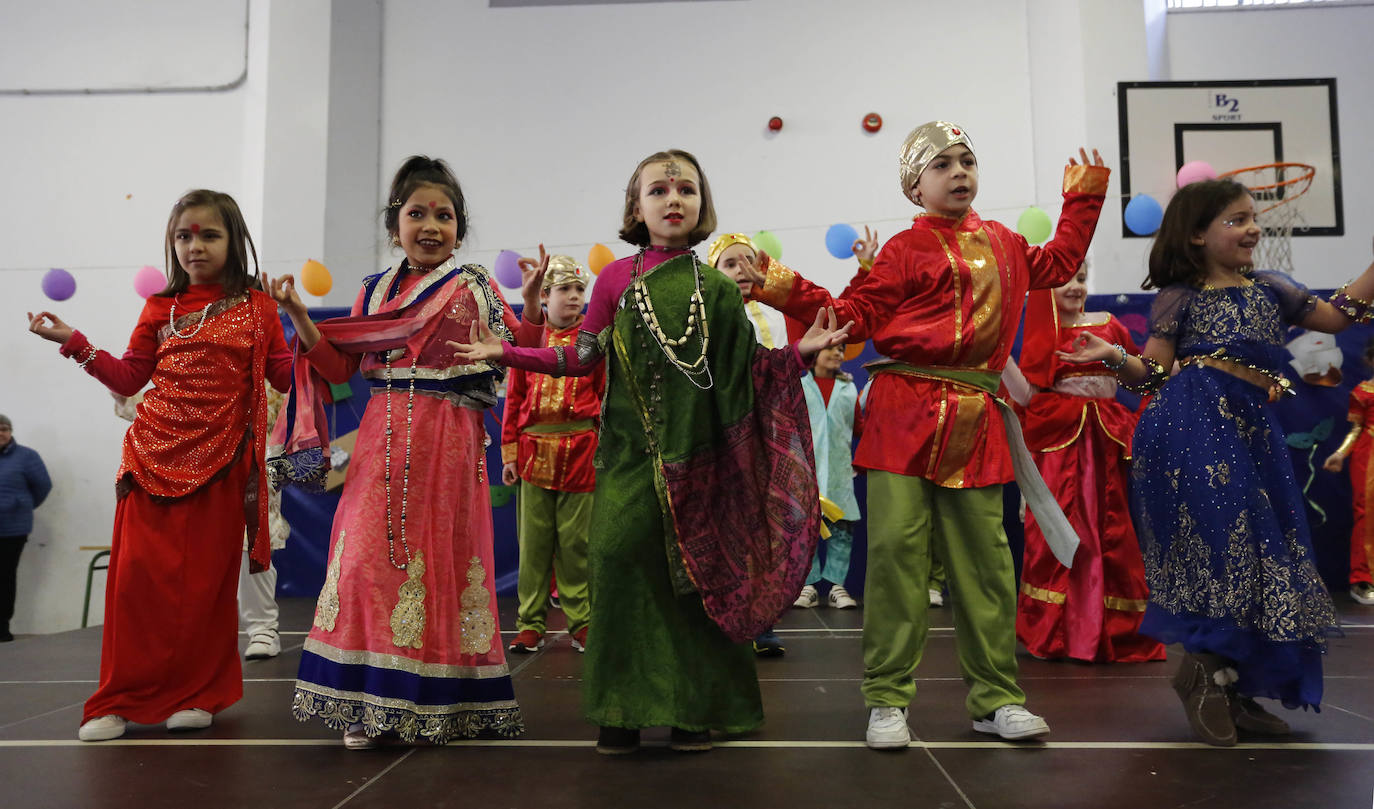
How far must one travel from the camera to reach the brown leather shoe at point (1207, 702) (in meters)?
2.33

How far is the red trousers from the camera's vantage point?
2.64 m

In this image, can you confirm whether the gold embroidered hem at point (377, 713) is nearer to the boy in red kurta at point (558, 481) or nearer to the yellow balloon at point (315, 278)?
the boy in red kurta at point (558, 481)

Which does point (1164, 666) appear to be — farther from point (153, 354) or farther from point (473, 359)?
point (153, 354)

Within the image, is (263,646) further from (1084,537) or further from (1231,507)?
(1231,507)

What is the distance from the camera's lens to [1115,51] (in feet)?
23.7

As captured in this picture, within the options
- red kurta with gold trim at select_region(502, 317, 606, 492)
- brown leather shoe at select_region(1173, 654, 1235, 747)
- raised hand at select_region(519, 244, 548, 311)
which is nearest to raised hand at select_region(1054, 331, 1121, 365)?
brown leather shoe at select_region(1173, 654, 1235, 747)

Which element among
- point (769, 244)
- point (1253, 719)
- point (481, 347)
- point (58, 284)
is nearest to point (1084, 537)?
point (1253, 719)

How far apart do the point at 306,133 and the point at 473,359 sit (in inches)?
242

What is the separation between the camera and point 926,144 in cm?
254

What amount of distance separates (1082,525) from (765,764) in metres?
2.22

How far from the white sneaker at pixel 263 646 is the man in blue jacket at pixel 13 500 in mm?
3721

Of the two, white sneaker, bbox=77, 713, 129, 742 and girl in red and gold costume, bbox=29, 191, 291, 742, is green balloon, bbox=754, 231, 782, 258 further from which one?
white sneaker, bbox=77, 713, 129, 742

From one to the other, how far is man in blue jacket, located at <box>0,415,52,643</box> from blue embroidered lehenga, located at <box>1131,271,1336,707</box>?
725cm

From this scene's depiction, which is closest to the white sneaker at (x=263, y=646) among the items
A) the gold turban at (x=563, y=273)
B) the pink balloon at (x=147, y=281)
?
the gold turban at (x=563, y=273)
